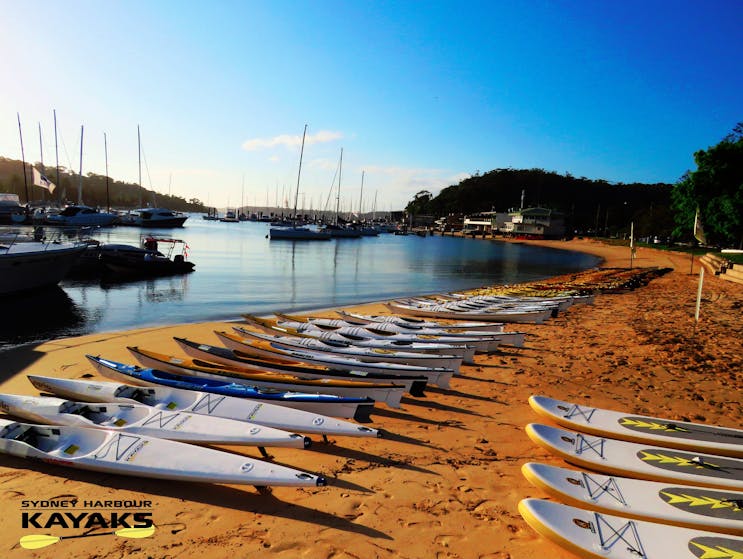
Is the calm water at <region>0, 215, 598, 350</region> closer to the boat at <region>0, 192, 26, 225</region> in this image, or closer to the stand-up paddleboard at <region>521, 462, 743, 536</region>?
the stand-up paddleboard at <region>521, 462, 743, 536</region>

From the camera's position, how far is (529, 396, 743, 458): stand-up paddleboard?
6.51 metres

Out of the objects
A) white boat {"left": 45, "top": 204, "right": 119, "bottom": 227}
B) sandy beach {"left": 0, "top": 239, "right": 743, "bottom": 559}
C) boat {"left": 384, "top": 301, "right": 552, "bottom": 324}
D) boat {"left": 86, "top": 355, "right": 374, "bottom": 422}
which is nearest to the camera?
sandy beach {"left": 0, "top": 239, "right": 743, "bottom": 559}

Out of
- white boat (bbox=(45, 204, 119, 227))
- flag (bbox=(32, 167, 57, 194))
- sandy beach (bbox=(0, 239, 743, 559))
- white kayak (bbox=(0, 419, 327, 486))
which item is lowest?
sandy beach (bbox=(0, 239, 743, 559))

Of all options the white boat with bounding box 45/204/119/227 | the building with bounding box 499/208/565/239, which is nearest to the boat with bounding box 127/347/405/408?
the white boat with bounding box 45/204/119/227

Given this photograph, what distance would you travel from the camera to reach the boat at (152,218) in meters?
94.7

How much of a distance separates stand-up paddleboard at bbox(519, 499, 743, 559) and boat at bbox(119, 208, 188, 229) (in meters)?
103

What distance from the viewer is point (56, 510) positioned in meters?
5.26

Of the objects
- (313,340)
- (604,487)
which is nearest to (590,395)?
(604,487)

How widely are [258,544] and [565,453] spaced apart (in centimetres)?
431

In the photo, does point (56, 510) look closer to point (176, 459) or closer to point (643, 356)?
point (176, 459)

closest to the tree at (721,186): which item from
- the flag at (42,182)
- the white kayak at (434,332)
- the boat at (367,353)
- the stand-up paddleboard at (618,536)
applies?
the white kayak at (434,332)

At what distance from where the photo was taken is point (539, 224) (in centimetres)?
12962

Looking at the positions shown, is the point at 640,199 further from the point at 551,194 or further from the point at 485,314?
the point at 485,314

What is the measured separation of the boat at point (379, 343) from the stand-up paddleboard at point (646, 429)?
120 inches
